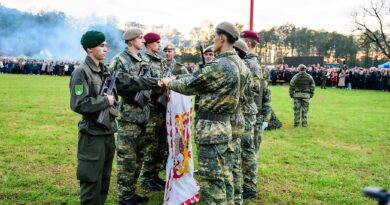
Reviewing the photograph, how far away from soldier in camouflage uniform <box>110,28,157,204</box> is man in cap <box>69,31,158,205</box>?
→ 0.87m

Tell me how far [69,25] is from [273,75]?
40349 mm

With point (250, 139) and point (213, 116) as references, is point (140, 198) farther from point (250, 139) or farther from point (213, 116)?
point (213, 116)

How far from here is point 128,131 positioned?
17.6 feet

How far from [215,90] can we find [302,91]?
989 centimetres

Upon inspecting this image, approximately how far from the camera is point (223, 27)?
A: 430 cm

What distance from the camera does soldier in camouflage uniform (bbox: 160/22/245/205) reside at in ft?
13.8

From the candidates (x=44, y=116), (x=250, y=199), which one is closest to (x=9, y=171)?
(x=250, y=199)

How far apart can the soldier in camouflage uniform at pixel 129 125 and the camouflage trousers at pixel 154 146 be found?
812 millimetres

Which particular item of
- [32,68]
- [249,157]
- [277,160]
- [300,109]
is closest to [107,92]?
[249,157]

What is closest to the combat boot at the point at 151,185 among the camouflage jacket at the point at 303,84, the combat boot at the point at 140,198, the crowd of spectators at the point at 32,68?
the combat boot at the point at 140,198

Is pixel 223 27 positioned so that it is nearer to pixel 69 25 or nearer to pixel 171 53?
pixel 171 53

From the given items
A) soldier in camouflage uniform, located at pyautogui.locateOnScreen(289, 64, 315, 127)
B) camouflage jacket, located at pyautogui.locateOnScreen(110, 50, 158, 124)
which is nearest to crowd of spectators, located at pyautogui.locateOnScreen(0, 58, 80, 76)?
soldier in camouflage uniform, located at pyautogui.locateOnScreen(289, 64, 315, 127)

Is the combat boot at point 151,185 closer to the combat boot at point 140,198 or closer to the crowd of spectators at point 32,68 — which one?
the combat boot at point 140,198

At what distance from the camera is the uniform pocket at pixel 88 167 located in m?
4.11
